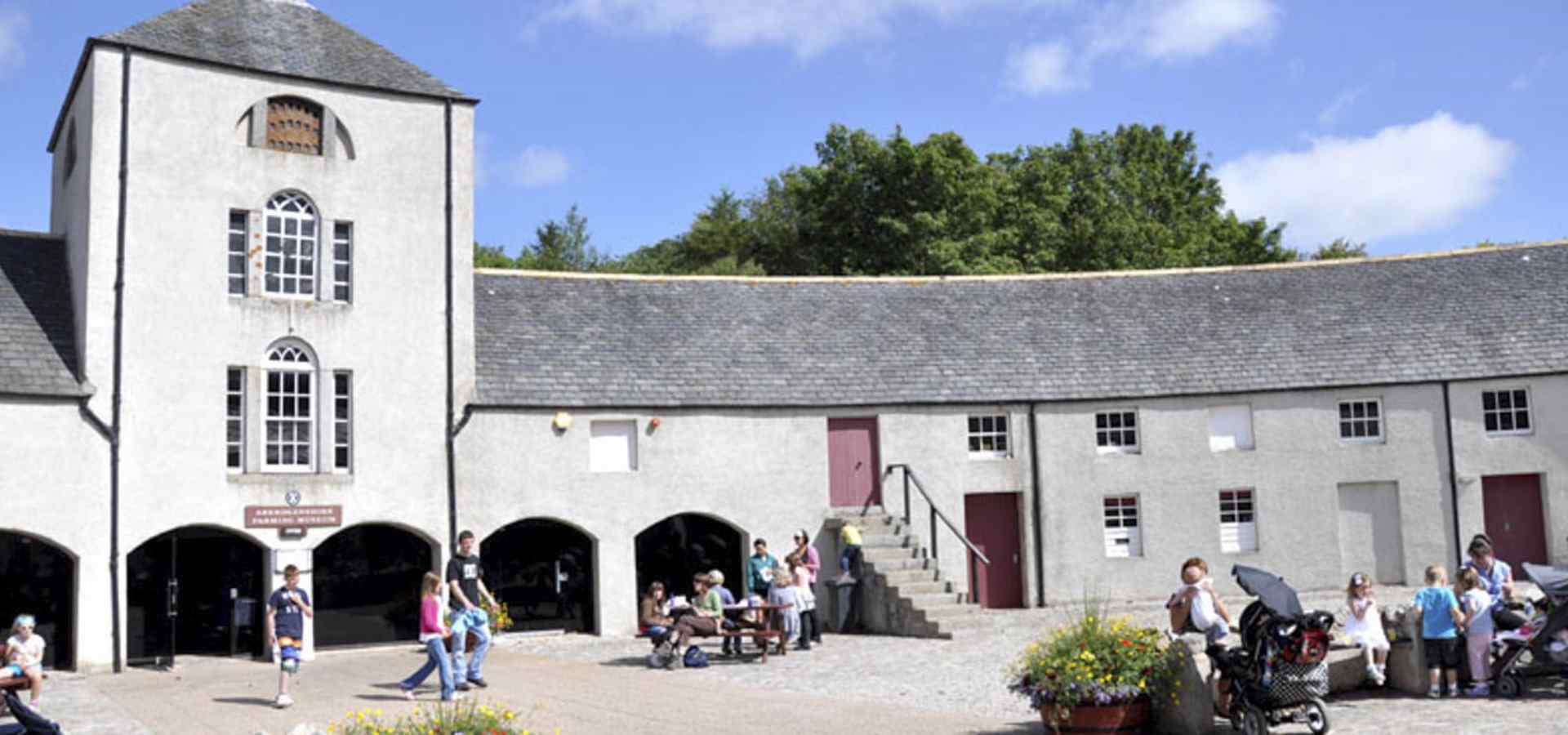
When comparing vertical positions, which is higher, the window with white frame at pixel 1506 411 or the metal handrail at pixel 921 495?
the window with white frame at pixel 1506 411

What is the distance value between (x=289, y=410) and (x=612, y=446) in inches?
203

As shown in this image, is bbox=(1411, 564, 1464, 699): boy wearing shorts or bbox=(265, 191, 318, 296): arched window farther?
bbox=(265, 191, 318, 296): arched window

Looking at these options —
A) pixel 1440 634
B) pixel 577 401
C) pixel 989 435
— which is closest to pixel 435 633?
pixel 577 401

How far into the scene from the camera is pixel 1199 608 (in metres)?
12.1

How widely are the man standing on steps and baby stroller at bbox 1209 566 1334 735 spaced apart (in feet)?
26.4

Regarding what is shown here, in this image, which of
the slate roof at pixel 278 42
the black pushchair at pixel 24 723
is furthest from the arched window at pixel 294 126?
the black pushchair at pixel 24 723

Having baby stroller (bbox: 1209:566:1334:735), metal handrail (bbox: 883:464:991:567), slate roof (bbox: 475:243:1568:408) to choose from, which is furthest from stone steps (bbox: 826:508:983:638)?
baby stroller (bbox: 1209:566:1334:735)

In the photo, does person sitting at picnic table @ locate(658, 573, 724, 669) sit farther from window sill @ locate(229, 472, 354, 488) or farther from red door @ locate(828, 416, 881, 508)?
window sill @ locate(229, 472, 354, 488)

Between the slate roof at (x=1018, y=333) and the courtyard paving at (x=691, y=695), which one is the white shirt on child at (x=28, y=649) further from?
the slate roof at (x=1018, y=333)

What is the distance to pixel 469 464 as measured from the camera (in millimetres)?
21719

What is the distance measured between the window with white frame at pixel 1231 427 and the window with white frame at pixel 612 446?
10774 mm

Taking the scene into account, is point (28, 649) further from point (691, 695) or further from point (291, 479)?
point (291, 479)

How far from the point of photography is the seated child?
1194 cm

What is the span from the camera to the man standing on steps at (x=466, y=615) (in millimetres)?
15188
